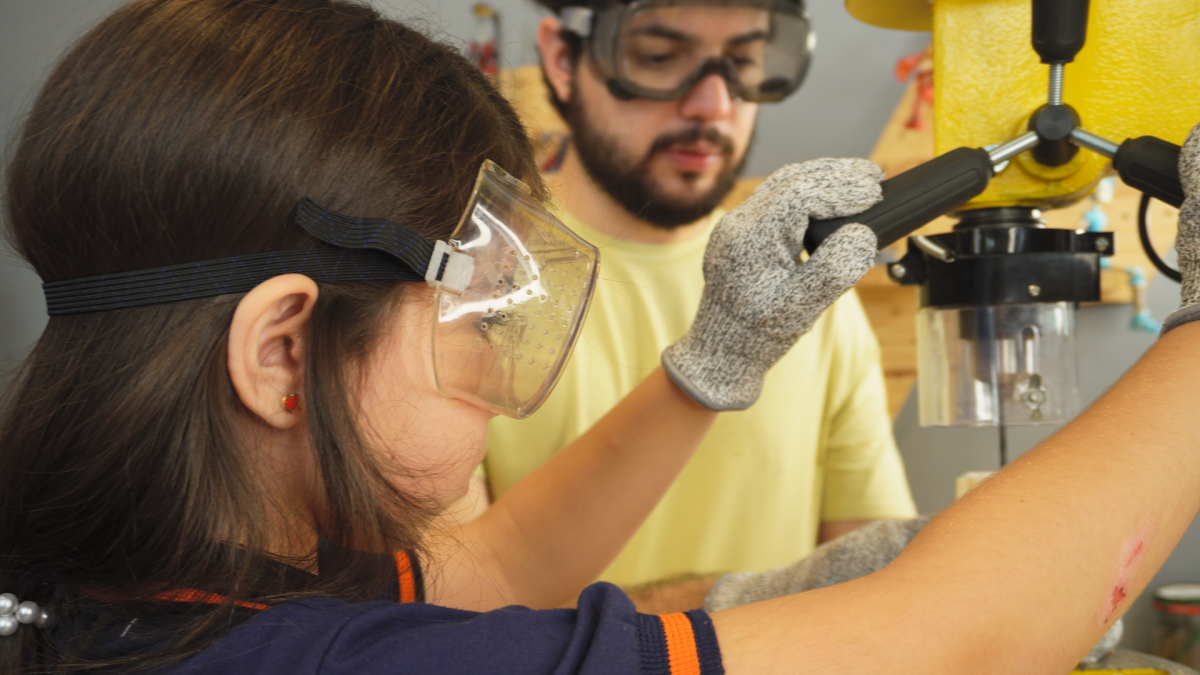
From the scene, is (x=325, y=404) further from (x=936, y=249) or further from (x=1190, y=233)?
(x=1190, y=233)

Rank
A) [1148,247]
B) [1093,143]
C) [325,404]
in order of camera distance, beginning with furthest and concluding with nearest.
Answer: [1148,247] → [1093,143] → [325,404]

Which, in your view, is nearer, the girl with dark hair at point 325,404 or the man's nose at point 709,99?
the girl with dark hair at point 325,404

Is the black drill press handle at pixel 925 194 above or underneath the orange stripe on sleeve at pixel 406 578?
above

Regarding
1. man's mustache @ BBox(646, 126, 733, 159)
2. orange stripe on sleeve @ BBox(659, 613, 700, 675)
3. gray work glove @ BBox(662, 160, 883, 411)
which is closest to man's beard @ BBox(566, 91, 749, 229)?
man's mustache @ BBox(646, 126, 733, 159)

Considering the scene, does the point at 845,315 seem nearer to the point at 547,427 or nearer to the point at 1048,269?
the point at 547,427

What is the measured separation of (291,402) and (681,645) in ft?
1.12

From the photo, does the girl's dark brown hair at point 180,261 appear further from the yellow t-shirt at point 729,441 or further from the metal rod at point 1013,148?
the yellow t-shirt at point 729,441

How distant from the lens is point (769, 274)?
2.68 feet

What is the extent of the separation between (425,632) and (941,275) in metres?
0.58

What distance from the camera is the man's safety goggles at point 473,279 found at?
0.62 meters

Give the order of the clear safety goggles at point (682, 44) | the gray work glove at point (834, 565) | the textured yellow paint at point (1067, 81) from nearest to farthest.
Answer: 1. the textured yellow paint at point (1067, 81)
2. the gray work glove at point (834, 565)
3. the clear safety goggles at point (682, 44)

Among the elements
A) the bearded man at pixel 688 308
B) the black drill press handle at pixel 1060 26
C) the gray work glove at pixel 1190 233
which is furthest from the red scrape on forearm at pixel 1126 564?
the bearded man at pixel 688 308

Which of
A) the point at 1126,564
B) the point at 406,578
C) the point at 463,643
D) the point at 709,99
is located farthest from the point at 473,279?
the point at 709,99

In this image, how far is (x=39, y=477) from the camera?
670 mm
